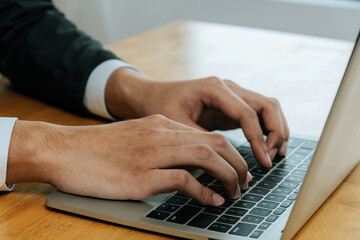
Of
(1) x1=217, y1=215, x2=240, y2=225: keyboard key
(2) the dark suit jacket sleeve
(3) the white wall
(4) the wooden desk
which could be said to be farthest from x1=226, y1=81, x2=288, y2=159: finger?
(3) the white wall

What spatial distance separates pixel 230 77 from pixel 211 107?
1.07 feet

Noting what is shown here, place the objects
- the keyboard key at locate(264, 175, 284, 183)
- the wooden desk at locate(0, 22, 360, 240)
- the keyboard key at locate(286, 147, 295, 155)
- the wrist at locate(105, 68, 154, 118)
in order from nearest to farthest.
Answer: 1. the wooden desk at locate(0, 22, 360, 240)
2. the keyboard key at locate(264, 175, 284, 183)
3. the keyboard key at locate(286, 147, 295, 155)
4. the wrist at locate(105, 68, 154, 118)

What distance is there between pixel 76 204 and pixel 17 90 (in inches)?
22.6

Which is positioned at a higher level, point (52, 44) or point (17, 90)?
point (52, 44)

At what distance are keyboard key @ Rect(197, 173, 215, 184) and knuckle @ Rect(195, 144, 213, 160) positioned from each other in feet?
0.22

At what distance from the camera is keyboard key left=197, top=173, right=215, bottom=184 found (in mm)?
726

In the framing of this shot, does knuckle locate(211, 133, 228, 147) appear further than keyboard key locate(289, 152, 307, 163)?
No

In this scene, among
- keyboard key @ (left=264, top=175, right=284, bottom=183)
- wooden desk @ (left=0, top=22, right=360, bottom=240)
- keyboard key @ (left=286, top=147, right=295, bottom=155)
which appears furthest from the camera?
keyboard key @ (left=286, top=147, right=295, bottom=155)

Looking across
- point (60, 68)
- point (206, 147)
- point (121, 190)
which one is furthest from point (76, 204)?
point (60, 68)

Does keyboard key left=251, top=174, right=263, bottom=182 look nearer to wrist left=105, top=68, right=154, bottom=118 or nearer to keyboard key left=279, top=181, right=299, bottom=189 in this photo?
keyboard key left=279, top=181, right=299, bottom=189

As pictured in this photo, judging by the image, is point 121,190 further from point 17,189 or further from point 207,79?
point 207,79

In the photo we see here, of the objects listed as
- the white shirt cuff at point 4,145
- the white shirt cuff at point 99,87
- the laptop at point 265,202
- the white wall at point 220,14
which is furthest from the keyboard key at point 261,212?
the white wall at point 220,14

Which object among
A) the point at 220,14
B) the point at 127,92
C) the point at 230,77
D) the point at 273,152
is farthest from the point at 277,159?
the point at 220,14

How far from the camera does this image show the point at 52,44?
1.13m
